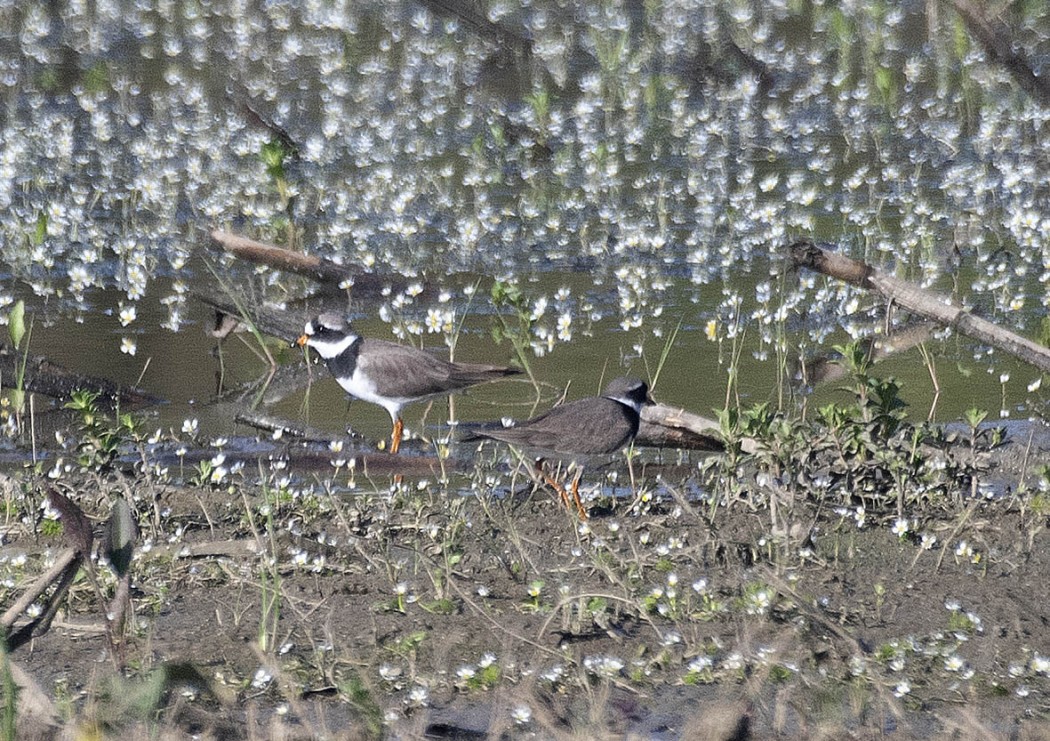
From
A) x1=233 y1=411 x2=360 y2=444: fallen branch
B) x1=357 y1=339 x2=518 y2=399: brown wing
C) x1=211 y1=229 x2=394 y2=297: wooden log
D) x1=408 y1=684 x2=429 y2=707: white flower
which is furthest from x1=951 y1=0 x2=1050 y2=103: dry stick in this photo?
x1=408 y1=684 x2=429 y2=707: white flower

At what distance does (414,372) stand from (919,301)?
2494 millimetres

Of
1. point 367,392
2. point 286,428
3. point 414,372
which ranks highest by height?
point 414,372

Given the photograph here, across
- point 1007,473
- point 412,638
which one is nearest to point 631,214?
point 1007,473

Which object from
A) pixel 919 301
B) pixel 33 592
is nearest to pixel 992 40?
pixel 919 301

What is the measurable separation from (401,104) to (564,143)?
108 inches

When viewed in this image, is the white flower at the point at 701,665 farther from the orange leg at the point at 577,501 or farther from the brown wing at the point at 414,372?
the brown wing at the point at 414,372

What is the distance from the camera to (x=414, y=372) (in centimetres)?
840

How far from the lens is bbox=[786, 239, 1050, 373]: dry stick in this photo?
24.1ft

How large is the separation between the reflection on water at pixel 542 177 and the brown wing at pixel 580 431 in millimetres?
1534

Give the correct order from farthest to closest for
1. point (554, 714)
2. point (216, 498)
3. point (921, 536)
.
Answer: point (216, 498) → point (921, 536) → point (554, 714)

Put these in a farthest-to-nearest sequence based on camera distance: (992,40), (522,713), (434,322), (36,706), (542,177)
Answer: (542,177) → (434,322) → (992,40) → (522,713) → (36,706)

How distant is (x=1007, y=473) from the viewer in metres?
7.28

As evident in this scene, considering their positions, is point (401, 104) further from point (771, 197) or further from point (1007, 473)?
point (1007, 473)

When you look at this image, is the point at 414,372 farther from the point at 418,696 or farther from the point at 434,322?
the point at 418,696
